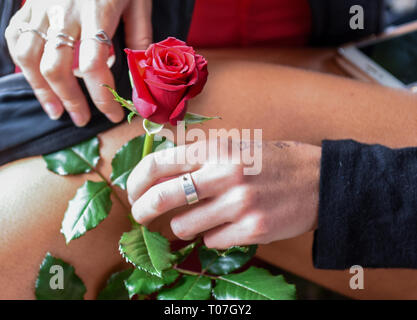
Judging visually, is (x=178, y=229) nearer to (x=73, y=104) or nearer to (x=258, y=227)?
(x=258, y=227)

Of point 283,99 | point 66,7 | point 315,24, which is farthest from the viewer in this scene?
point 315,24

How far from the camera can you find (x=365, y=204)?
20.0 inches

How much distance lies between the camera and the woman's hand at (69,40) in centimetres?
48

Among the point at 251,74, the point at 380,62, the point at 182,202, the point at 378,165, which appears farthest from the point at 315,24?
the point at 182,202

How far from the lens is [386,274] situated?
1.98ft

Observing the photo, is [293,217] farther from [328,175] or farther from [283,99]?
[283,99]

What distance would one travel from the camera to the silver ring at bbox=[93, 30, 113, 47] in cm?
48

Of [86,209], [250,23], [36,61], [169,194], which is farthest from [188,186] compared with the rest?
[250,23]

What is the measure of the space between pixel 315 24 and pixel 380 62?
14 cm

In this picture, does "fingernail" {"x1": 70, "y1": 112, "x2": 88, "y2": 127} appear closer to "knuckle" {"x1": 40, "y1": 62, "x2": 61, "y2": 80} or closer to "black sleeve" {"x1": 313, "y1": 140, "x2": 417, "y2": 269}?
"knuckle" {"x1": 40, "y1": 62, "x2": 61, "y2": 80}

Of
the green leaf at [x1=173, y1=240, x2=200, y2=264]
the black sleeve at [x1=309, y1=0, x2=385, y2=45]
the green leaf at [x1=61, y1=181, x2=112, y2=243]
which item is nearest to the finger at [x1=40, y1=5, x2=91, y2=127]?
the green leaf at [x1=61, y1=181, x2=112, y2=243]

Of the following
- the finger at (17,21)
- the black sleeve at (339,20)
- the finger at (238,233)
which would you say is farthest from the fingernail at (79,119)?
the black sleeve at (339,20)

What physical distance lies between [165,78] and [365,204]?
11.1 inches

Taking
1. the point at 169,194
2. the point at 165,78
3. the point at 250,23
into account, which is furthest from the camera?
the point at 250,23
